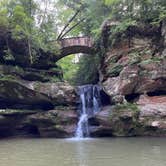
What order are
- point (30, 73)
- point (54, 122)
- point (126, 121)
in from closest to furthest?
point (126, 121), point (54, 122), point (30, 73)

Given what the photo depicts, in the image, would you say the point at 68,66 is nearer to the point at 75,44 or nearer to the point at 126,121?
the point at 75,44

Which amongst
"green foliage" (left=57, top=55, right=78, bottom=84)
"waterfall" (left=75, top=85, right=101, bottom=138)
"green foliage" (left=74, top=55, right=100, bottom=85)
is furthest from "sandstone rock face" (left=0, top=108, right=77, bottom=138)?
"green foliage" (left=57, top=55, right=78, bottom=84)

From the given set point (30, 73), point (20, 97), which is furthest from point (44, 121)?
point (30, 73)

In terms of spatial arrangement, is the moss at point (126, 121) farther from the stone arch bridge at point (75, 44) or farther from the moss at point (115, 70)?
the stone arch bridge at point (75, 44)

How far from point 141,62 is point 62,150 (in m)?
7.99

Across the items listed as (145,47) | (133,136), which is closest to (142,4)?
(145,47)

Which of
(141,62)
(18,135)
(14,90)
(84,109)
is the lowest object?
(18,135)

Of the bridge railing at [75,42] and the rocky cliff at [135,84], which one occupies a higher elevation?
the bridge railing at [75,42]

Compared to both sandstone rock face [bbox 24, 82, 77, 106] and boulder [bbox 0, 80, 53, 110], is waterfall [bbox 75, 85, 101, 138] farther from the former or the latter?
boulder [bbox 0, 80, 53, 110]

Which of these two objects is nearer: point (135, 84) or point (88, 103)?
point (135, 84)

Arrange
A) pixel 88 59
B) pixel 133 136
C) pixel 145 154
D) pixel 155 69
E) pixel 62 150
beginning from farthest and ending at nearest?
1. pixel 88 59
2. pixel 155 69
3. pixel 133 136
4. pixel 62 150
5. pixel 145 154

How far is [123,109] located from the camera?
16359 millimetres

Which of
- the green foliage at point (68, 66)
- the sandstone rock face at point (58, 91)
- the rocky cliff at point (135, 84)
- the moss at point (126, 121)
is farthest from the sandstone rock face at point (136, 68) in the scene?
the green foliage at point (68, 66)

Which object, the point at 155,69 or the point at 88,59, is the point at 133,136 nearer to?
the point at 155,69
